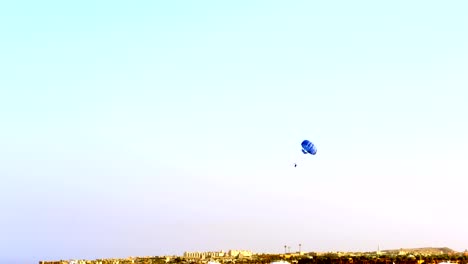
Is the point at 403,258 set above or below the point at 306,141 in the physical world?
below

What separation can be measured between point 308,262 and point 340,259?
320cm

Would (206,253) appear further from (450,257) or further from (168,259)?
(450,257)

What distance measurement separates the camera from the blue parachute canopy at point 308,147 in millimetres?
80688

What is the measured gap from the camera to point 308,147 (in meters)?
81.9

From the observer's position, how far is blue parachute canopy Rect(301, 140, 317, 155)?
265ft

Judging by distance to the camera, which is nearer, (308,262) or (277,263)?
(277,263)

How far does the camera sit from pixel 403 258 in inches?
2603

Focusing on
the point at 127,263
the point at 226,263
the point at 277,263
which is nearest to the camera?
the point at 277,263

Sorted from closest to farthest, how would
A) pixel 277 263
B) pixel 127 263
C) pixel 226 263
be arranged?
1. pixel 277 263
2. pixel 226 263
3. pixel 127 263

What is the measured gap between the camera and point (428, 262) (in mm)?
63219

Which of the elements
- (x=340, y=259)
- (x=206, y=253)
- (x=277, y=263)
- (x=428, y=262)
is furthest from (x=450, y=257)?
(x=206, y=253)

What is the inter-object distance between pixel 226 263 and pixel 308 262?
9.36m

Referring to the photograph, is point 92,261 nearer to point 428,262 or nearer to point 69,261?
point 69,261

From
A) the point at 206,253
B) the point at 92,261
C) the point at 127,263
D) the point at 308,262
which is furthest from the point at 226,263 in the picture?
the point at 206,253
